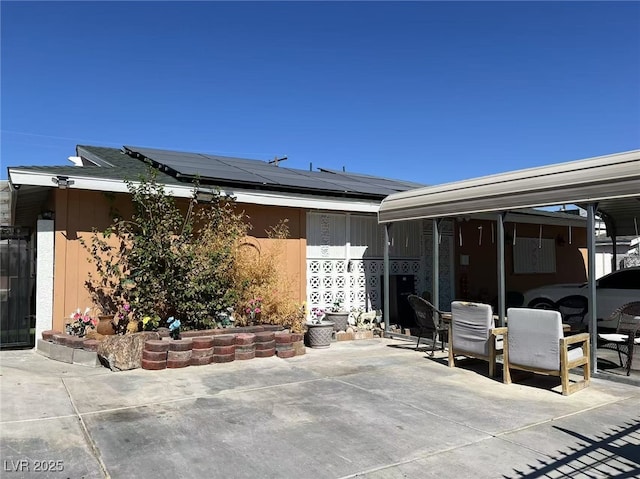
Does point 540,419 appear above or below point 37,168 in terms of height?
below

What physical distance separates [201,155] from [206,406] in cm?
891

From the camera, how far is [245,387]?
6078mm

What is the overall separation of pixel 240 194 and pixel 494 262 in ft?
27.0

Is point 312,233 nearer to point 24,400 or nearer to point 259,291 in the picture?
point 259,291

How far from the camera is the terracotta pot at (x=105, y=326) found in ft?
25.0

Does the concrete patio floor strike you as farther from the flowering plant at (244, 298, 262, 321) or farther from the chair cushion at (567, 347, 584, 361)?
the flowering plant at (244, 298, 262, 321)

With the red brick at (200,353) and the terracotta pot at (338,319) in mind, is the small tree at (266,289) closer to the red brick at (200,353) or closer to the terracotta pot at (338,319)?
the terracotta pot at (338,319)

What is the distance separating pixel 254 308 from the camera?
27.9 feet

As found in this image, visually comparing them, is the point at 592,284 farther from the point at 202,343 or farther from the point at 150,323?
the point at 150,323

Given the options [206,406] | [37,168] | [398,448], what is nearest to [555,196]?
[398,448]

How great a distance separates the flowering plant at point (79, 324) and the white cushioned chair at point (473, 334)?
5732 millimetres

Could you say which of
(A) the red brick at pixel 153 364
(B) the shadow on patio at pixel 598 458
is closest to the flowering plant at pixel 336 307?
(A) the red brick at pixel 153 364

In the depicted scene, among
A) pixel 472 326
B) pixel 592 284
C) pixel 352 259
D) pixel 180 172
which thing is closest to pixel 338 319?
pixel 352 259

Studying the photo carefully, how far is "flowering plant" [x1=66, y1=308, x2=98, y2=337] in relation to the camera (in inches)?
308
